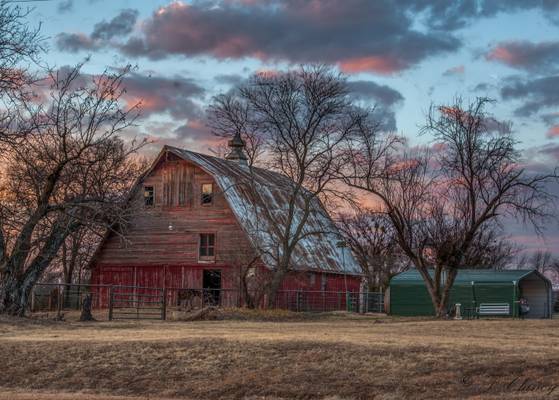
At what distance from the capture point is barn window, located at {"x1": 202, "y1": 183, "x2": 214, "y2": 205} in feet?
170

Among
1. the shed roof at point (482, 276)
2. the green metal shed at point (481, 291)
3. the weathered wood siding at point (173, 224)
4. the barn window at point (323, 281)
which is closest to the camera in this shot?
the weathered wood siding at point (173, 224)

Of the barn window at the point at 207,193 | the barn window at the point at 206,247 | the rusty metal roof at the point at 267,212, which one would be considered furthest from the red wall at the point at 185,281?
the barn window at the point at 207,193

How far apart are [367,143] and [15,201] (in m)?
17.2

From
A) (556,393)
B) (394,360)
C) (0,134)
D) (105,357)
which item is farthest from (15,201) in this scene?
(556,393)

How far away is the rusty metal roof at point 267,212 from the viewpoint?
49312 mm

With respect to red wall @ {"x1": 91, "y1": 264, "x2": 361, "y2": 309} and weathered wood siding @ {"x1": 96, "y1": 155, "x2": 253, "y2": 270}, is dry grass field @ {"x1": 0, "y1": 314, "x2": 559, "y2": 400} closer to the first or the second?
red wall @ {"x1": 91, "y1": 264, "x2": 361, "y2": 309}

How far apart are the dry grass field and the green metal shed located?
30328 mm

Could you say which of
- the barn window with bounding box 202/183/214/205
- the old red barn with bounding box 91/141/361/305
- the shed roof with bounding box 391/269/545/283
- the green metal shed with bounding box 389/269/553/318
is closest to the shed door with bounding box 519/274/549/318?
the green metal shed with bounding box 389/269/553/318

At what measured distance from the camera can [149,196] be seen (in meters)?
53.6

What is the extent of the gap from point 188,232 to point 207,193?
2.49 m

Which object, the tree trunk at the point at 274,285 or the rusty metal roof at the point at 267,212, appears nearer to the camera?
the tree trunk at the point at 274,285

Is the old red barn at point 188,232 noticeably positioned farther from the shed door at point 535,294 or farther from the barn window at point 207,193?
the shed door at point 535,294

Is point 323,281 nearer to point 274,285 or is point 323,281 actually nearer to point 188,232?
point 188,232

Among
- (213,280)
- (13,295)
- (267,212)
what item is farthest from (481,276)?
(13,295)
